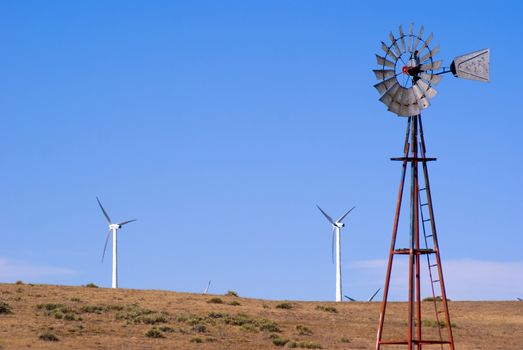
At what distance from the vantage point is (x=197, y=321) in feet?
222

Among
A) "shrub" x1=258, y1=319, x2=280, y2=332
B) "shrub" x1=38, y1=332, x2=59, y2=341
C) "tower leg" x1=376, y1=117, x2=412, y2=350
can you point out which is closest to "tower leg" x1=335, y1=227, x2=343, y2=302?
"shrub" x1=258, y1=319, x2=280, y2=332

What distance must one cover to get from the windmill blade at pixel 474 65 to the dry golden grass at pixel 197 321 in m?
22.3

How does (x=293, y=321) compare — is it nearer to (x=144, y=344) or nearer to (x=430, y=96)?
(x=144, y=344)

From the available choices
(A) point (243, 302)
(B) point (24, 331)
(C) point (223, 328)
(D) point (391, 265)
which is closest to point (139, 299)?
(A) point (243, 302)

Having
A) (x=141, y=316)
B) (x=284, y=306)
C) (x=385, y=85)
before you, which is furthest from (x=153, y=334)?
(x=385, y=85)

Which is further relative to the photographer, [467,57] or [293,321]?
[293,321]

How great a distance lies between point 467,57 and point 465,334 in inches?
1229

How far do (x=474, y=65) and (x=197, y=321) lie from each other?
3046 cm

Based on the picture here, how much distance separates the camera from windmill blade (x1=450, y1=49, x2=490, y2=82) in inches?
1672

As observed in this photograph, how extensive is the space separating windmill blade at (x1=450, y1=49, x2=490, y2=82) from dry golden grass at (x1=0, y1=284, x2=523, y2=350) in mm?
22270

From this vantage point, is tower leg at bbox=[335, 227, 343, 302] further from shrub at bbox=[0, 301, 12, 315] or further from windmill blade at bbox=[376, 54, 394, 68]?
windmill blade at bbox=[376, 54, 394, 68]

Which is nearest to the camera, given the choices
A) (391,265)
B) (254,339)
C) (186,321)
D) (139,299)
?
(391,265)

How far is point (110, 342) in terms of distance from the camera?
57.7 metres

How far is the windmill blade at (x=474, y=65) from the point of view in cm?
4247
